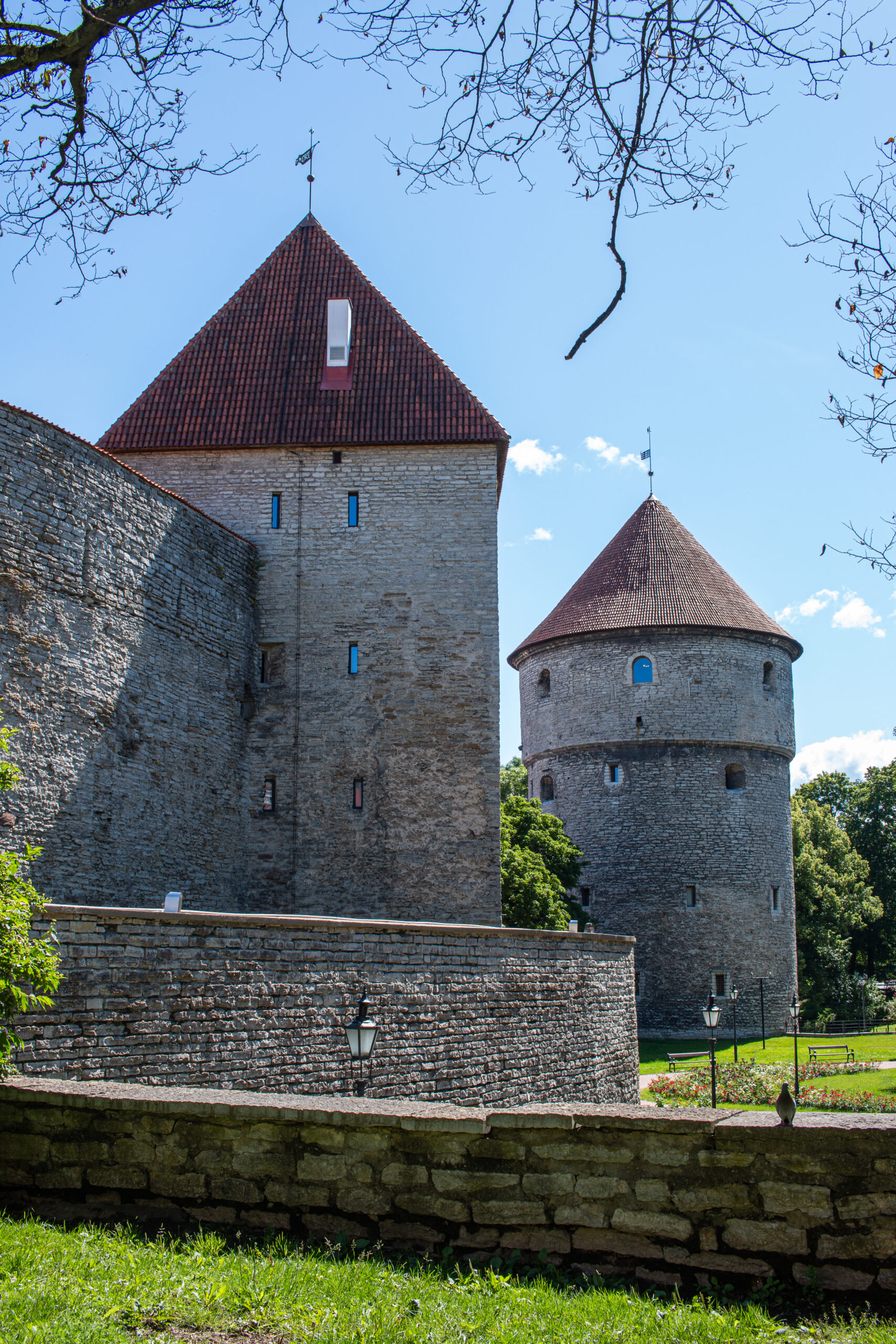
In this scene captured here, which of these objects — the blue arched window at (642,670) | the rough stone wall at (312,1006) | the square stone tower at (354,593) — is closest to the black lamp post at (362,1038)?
the rough stone wall at (312,1006)

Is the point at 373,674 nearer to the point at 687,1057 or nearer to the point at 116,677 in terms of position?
the point at 116,677

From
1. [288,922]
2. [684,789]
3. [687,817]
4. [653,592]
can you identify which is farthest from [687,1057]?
[288,922]

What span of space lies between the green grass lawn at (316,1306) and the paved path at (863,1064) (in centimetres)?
1686

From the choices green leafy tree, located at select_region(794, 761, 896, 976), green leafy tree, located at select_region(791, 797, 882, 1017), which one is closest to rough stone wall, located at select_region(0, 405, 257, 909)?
green leafy tree, located at select_region(791, 797, 882, 1017)

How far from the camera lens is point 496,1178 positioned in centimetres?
441

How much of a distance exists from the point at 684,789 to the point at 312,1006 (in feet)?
70.3

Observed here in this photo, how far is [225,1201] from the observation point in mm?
4602

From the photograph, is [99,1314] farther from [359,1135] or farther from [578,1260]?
[578,1260]

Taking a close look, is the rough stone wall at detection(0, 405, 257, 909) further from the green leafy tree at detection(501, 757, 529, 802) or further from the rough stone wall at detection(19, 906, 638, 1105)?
the green leafy tree at detection(501, 757, 529, 802)

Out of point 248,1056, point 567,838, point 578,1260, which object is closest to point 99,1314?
point 578,1260

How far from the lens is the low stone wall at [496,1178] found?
13.5 feet

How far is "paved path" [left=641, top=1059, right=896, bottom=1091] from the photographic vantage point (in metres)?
21.0

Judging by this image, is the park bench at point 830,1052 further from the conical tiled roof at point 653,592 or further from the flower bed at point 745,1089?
the conical tiled roof at point 653,592

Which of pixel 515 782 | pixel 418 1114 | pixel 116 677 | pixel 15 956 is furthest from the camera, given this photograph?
pixel 515 782
